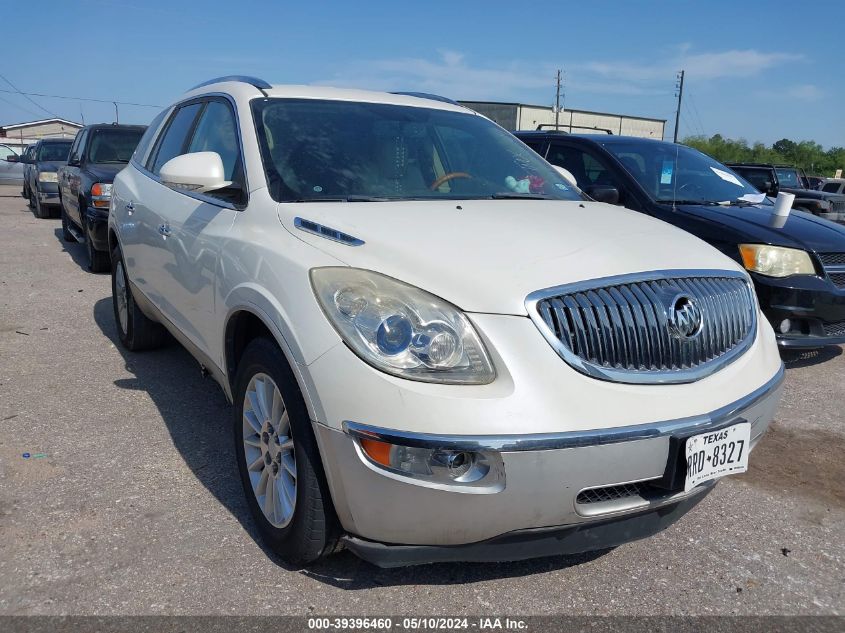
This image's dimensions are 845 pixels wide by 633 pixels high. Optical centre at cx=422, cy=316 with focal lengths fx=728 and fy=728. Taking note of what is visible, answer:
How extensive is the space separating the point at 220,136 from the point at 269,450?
1.73 meters

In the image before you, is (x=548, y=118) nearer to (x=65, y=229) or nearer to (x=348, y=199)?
(x=65, y=229)

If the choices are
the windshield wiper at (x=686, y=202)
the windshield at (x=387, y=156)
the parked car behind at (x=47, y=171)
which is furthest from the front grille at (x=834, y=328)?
the parked car behind at (x=47, y=171)

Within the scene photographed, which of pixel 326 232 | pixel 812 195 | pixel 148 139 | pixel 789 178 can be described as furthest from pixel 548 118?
pixel 326 232

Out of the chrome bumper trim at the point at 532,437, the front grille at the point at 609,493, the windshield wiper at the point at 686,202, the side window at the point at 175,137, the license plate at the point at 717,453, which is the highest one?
the side window at the point at 175,137

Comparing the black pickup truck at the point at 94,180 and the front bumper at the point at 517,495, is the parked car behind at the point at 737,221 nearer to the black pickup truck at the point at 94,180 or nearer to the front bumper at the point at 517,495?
the front bumper at the point at 517,495

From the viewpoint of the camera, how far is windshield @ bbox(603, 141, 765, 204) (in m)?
5.96

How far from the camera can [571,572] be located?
2658 mm

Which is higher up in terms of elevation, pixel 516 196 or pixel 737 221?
pixel 516 196

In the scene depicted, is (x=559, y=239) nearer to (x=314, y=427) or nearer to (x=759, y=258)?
(x=314, y=427)

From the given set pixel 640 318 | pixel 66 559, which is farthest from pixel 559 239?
pixel 66 559

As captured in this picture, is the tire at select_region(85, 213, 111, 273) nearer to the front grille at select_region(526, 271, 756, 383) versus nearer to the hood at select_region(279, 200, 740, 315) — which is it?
the hood at select_region(279, 200, 740, 315)

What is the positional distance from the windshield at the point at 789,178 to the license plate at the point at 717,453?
14.9m

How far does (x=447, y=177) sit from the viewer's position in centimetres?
350

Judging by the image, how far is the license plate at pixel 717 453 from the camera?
2.25 metres
